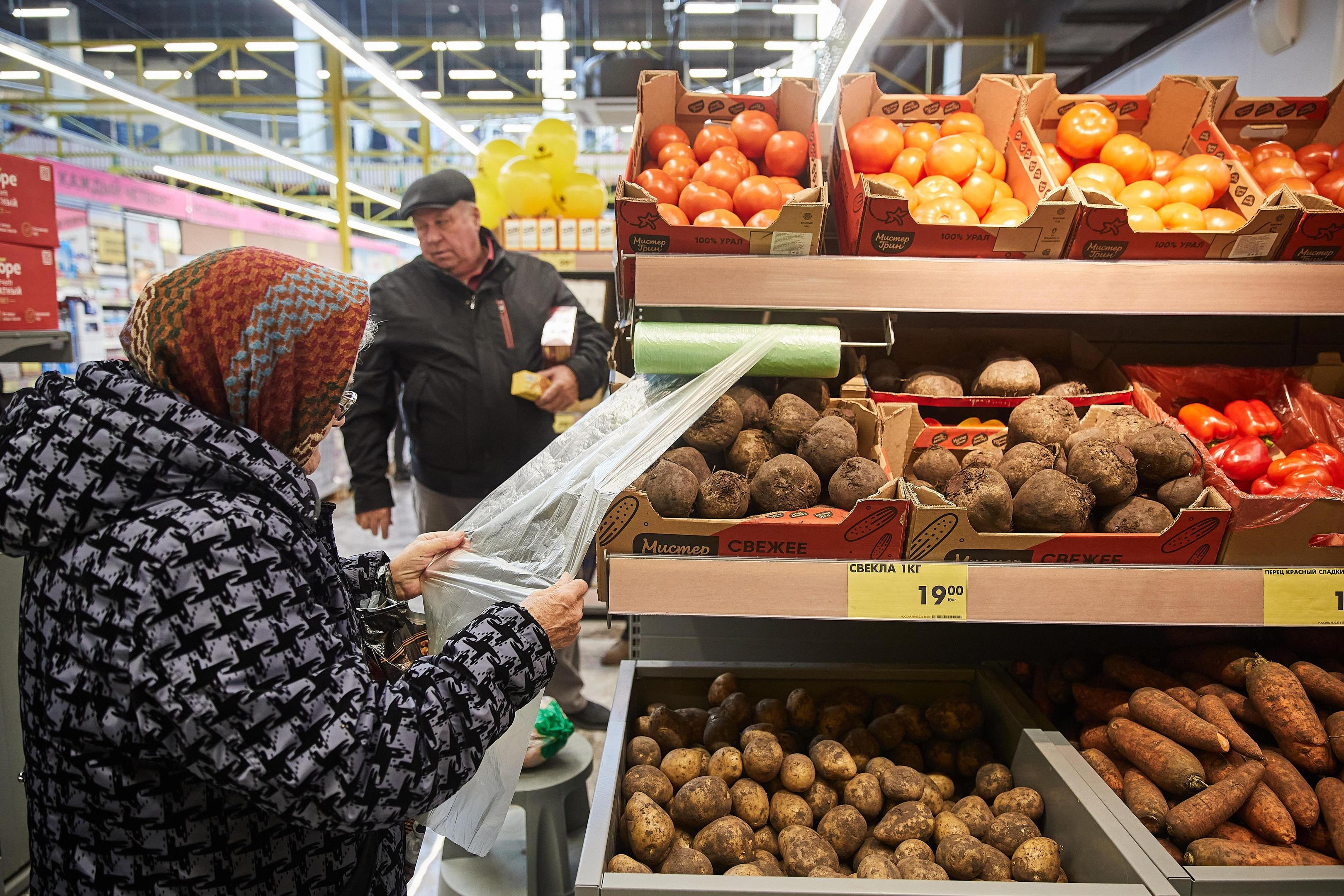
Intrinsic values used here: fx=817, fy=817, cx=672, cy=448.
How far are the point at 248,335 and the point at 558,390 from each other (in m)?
1.99

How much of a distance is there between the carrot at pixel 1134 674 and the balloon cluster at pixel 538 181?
378 cm

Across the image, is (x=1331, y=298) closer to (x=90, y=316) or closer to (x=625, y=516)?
(x=625, y=516)

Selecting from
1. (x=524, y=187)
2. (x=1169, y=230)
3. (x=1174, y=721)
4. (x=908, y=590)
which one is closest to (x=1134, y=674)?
(x=1174, y=721)

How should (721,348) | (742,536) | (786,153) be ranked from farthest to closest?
(786,153) < (721,348) < (742,536)

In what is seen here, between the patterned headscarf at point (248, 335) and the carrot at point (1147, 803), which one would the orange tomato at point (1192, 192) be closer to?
the carrot at point (1147, 803)

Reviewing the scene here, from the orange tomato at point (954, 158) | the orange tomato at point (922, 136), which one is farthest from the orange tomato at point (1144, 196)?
the orange tomato at point (922, 136)

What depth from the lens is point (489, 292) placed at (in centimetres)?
299

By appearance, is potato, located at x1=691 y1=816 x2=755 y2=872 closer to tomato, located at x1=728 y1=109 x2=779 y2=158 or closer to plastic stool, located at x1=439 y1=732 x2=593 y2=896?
plastic stool, located at x1=439 y1=732 x2=593 y2=896

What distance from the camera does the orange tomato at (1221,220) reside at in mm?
1557

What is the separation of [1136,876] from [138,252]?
11.3 m

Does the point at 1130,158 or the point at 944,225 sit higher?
the point at 1130,158

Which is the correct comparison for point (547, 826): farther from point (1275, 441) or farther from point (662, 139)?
point (1275, 441)

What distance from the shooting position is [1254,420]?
1671 millimetres

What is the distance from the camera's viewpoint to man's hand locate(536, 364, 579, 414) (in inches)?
114
